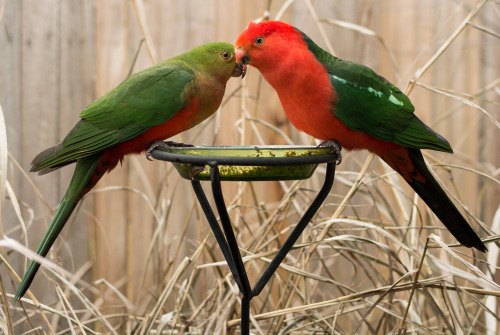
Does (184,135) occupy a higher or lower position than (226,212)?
higher

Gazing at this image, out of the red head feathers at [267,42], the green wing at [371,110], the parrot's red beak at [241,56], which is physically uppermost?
the red head feathers at [267,42]

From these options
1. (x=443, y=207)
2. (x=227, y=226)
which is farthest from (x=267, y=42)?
(x=443, y=207)

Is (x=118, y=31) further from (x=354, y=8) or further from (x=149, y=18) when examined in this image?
(x=354, y=8)

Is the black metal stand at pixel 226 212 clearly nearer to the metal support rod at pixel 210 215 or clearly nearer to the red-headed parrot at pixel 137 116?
the metal support rod at pixel 210 215

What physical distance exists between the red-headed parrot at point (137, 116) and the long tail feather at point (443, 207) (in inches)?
20.6

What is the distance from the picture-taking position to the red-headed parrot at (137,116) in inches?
49.9

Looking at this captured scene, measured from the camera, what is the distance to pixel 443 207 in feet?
4.58

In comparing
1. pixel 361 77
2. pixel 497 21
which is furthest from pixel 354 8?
pixel 361 77

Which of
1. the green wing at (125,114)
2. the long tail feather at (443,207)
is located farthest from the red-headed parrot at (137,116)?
the long tail feather at (443,207)

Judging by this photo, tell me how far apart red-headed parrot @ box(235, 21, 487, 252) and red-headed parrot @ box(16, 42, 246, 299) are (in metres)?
0.10

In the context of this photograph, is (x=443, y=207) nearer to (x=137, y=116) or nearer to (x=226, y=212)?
(x=226, y=212)

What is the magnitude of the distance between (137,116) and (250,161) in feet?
1.33

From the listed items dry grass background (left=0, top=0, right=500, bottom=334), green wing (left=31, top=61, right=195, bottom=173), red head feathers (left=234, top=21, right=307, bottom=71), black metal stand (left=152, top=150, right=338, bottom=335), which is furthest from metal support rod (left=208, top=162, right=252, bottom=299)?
dry grass background (left=0, top=0, right=500, bottom=334)

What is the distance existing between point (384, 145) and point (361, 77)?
0.18 meters
